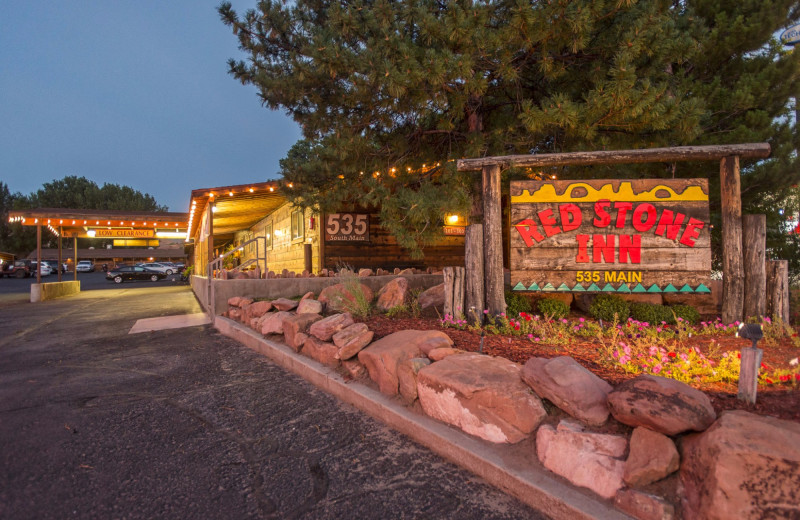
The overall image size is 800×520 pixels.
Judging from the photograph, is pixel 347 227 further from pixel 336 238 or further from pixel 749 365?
pixel 749 365

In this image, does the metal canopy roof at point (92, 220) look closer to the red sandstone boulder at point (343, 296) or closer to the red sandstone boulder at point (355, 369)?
the red sandstone boulder at point (343, 296)

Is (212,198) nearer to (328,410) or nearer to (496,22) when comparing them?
(496,22)

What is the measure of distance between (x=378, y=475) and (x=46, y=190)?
7791 centimetres

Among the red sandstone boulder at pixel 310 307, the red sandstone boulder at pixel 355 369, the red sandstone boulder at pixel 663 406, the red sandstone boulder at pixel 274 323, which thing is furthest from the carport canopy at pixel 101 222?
the red sandstone boulder at pixel 663 406

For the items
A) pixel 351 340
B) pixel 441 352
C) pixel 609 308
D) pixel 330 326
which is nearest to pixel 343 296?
pixel 330 326

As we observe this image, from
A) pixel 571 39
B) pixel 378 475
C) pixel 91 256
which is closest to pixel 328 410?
pixel 378 475

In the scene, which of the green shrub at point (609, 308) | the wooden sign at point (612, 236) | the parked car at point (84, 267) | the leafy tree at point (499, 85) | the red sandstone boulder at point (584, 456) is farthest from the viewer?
the parked car at point (84, 267)

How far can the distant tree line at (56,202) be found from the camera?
5669 centimetres

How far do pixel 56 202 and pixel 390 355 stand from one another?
7410 centimetres

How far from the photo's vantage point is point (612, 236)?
464 cm

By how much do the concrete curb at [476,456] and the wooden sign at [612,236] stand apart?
2.24m

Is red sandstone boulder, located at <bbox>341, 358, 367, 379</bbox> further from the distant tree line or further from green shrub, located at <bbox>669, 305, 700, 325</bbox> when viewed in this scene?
the distant tree line

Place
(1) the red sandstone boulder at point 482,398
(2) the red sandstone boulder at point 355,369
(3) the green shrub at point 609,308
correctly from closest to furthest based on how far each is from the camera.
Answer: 1. (1) the red sandstone boulder at point 482,398
2. (2) the red sandstone boulder at point 355,369
3. (3) the green shrub at point 609,308

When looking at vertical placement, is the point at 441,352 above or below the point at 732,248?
below
